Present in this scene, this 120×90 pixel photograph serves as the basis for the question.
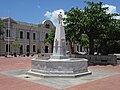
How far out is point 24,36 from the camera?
50.2 meters

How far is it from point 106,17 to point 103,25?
3.24 ft

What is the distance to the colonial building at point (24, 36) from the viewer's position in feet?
151

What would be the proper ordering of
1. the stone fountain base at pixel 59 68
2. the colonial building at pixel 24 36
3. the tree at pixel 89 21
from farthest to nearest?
the colonial building at pixel 24 36
the tree at pixel 89 21
the stone fountain base at pixel 59 68

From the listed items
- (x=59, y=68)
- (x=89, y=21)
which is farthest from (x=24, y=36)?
(x=59, y=68)

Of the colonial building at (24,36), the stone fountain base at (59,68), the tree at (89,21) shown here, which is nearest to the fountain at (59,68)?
the stone fountain base at (59,68)

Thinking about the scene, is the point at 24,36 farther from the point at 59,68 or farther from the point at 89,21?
the point at 59,68

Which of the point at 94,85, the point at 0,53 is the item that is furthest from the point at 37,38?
the point at 94,85

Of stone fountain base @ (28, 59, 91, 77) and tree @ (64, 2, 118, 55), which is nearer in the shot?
stone fountain base @ (28, 59, 91, 77)

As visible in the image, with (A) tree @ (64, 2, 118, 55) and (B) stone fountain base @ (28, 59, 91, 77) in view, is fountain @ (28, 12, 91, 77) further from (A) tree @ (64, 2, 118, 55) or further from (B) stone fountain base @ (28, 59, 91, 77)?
(A) tree @ (64, 2, 118, 55)

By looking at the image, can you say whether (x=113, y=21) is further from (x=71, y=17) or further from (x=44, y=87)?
(x=44, y=87)

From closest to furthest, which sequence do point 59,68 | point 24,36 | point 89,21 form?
point 59,68 → point 89,21 → point 24,36

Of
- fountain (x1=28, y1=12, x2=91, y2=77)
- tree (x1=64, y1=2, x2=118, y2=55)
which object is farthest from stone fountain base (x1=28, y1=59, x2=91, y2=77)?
tree (x1=64, y1=2, x2=118, y2=55)

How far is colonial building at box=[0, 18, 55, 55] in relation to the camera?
151 ft

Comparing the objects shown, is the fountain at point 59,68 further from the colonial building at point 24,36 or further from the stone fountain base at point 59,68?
the colonial building at point 24,36
